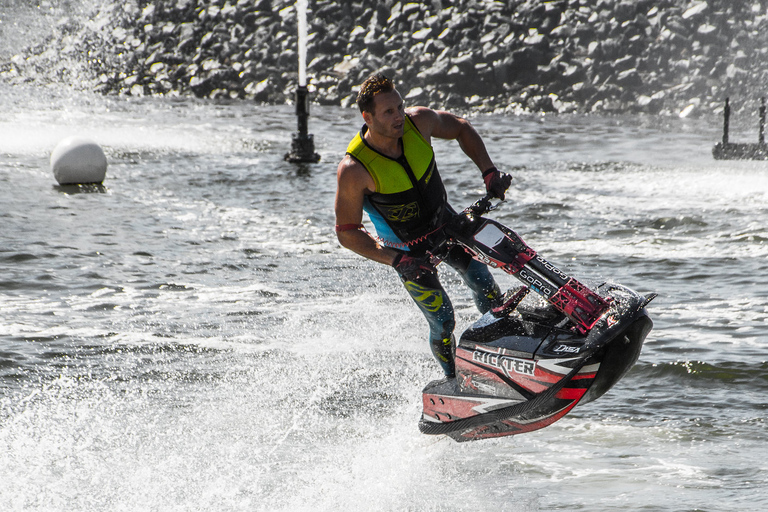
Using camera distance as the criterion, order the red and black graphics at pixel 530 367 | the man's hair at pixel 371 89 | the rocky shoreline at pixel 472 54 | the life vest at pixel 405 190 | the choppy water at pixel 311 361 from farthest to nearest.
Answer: the rocky shoreline at pixel 472 54, the choppy water at pixel 311 361, the life vest at pixel 405 190, the man's hair at pixel 371 89, the red and black graphics at pixel 530 367

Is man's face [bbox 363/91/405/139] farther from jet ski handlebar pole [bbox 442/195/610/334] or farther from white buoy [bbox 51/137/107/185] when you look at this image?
white buoy [bbox 51/137/107/185]

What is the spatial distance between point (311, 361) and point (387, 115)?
2844 mm

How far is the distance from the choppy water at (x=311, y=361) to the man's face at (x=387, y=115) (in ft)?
6.51

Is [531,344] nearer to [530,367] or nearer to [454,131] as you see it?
[530,367]

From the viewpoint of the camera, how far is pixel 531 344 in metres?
4.28

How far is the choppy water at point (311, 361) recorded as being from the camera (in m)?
4.83

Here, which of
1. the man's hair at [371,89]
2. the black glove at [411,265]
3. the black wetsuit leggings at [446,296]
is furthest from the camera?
the black wetsuit leggings at [446,296]

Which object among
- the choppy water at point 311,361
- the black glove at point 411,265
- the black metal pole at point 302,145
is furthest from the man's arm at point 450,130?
the black metal pole at point 302,145

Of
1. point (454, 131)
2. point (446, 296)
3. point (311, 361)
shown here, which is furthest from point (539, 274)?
point (311, 361)

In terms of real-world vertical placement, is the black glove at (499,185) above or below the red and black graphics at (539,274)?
above

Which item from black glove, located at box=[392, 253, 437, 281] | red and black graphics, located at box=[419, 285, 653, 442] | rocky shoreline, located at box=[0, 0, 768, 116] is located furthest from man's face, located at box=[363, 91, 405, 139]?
rocky shoreline, located at box=[0, 0, 768, 116]

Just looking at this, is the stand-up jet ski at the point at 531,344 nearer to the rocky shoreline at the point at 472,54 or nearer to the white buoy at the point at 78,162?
the white buoy at the point at 78,162

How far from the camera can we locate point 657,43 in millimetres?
25359

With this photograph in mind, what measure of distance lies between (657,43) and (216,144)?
13.8 meters
